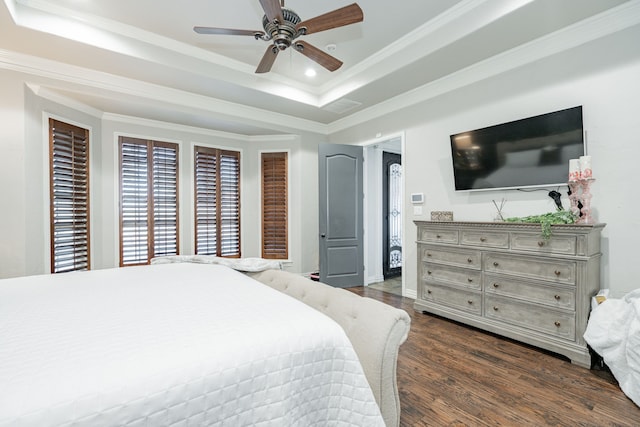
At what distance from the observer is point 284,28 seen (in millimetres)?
2211

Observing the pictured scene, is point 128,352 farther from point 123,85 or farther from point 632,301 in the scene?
point 123,85

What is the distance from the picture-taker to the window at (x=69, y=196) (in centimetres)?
339

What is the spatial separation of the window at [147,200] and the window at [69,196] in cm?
45

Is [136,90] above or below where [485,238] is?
above

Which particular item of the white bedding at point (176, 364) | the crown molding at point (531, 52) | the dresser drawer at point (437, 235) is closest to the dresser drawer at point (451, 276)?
the dresser drawer at point (437, 235)

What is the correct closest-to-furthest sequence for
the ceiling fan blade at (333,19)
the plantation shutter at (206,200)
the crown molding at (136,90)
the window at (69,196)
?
the ceiling fan blade at (333,19) → the crown molding at (136,90) → the window at (69,196) → the plantation shutter at (206,200)

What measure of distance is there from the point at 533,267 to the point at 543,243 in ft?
0.74

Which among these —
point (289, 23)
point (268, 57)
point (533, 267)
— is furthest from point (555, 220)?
point (268, 57)

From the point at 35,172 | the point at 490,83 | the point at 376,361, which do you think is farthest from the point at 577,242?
the point at 35,172

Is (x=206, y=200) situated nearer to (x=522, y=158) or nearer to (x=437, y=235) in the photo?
(x=437, y=235)

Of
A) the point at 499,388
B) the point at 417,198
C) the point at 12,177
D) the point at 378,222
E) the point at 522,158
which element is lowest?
the point at 499,388

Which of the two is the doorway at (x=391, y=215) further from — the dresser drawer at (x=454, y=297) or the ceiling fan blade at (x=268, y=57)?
the ceiling fan blade at (x=268, y=57)

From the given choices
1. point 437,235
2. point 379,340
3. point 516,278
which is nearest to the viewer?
point 379,340

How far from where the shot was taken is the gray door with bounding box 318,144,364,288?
4531mm
